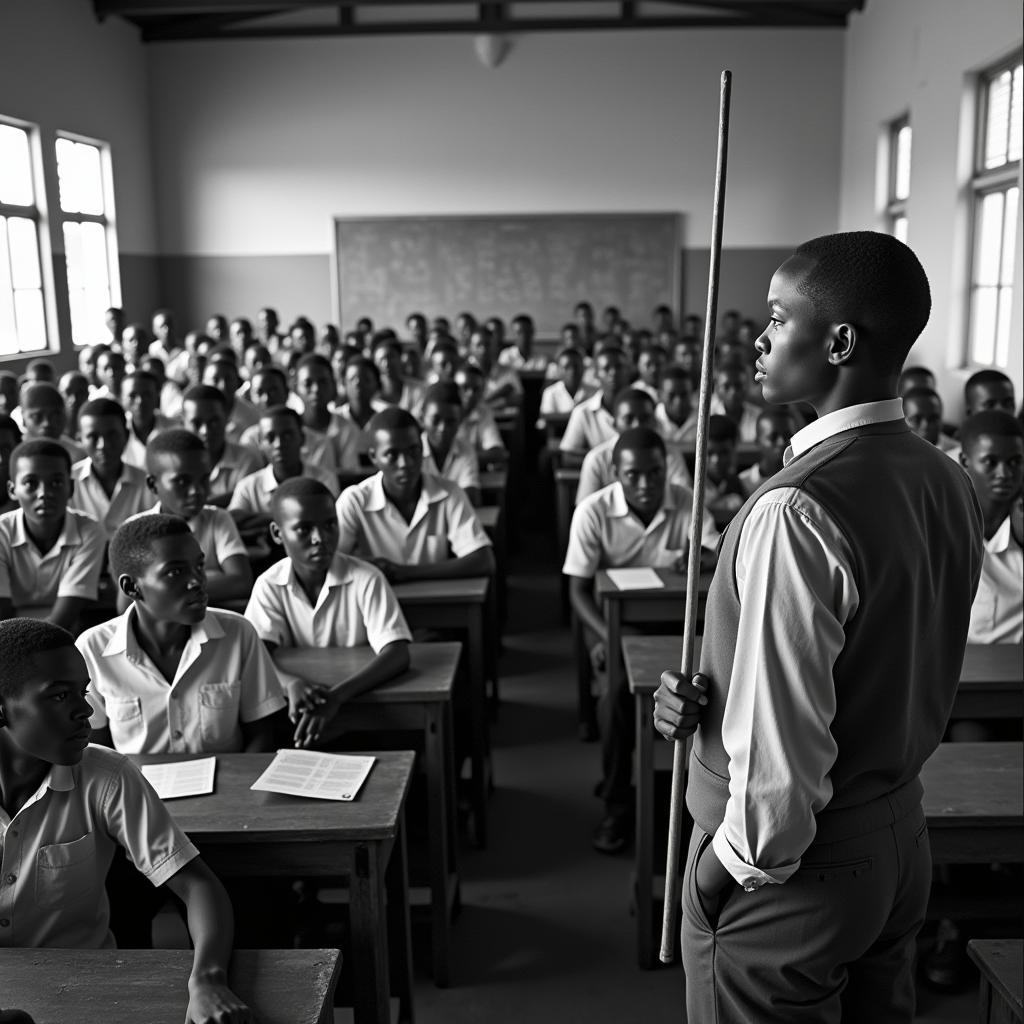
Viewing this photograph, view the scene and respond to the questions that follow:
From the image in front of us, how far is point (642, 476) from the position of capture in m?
3.56

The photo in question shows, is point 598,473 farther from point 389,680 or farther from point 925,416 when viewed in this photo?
point 389,680

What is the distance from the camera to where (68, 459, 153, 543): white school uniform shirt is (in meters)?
4.11

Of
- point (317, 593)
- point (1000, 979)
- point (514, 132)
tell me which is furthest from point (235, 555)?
point (514, 132)

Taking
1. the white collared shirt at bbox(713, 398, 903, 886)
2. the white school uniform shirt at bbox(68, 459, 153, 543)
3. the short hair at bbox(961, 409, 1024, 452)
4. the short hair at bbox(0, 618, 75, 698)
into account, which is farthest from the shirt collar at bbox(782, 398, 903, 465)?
the white school uniform shirt at bbox(68, 459, 153, 543)

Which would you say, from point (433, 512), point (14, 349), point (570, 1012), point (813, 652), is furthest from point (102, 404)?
point (14, 349)

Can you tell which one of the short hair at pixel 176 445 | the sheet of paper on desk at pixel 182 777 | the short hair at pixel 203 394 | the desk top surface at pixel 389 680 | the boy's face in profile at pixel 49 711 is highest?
the short hair at pixel 203 394

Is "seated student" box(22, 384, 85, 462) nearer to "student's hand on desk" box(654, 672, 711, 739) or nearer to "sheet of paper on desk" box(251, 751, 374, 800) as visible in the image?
"sheet of paper on desk" box(251, 751, 374, 800)

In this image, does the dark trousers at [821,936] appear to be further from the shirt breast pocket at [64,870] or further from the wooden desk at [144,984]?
the shirt breast pocket at [64,870]

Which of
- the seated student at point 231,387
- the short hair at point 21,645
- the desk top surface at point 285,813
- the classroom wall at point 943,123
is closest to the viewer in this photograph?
the short hair at point 21,645

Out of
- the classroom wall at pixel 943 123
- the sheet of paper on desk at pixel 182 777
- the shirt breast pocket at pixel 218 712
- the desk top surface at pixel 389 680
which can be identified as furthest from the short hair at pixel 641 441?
the classroom wall at pixel 943 123

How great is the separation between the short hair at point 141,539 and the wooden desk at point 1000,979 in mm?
1693

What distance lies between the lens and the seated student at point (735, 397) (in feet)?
20.6

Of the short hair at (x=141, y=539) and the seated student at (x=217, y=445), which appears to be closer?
the short hair at (x=141, y=539)

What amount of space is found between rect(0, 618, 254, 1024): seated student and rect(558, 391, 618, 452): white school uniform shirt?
4.27 meters
